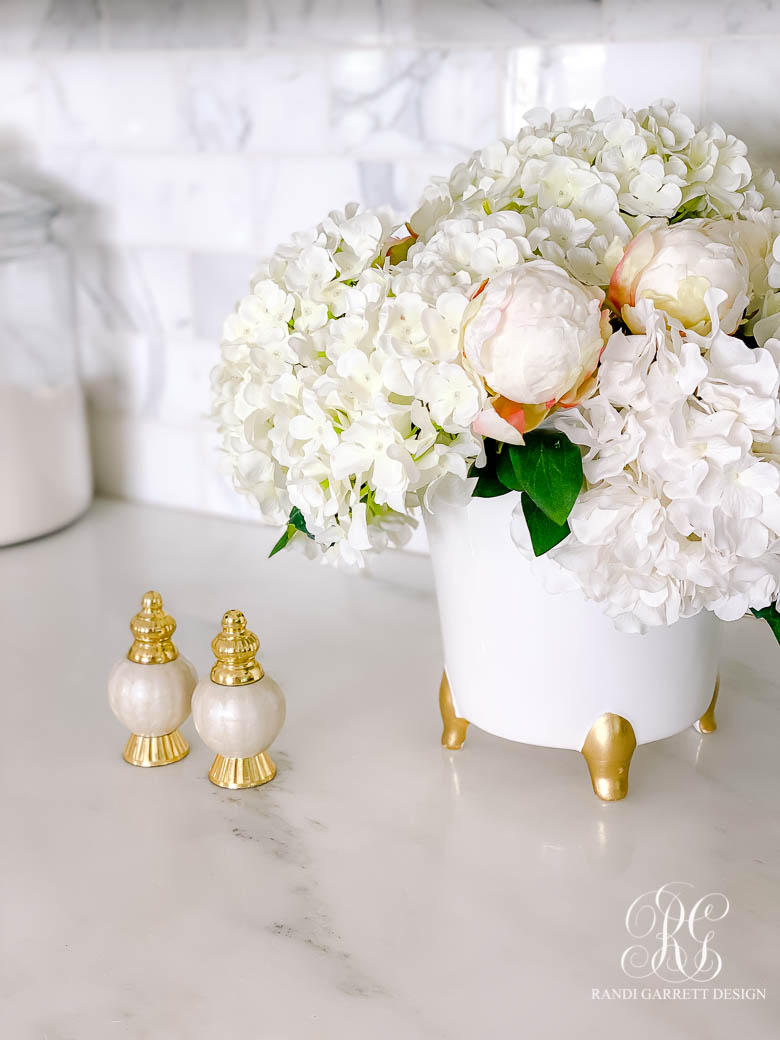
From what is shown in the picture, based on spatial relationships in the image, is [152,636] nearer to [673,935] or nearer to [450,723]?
[450,723]

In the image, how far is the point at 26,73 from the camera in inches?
53.1

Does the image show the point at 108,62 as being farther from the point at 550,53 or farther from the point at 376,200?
the point at 550,53

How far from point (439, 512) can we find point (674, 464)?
0.18m

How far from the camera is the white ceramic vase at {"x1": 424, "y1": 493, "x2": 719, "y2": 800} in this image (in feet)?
2.30

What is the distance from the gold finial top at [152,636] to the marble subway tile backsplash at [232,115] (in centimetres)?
50

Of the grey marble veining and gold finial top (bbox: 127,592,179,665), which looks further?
the grey marble veining

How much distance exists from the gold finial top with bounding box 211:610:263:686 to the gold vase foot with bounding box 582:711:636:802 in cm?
22

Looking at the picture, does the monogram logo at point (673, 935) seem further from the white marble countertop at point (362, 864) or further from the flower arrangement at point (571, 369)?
the flower arrangement at point (571, 369)

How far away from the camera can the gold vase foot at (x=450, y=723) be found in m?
0.82

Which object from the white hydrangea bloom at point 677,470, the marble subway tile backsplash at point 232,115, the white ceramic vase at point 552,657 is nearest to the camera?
the white hydrangea bloom at point 677,470

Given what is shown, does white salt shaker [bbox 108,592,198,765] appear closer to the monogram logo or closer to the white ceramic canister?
the monogram logo

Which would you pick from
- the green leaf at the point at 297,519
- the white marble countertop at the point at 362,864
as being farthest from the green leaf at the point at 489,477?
the white marble countertop at the point at 362,864

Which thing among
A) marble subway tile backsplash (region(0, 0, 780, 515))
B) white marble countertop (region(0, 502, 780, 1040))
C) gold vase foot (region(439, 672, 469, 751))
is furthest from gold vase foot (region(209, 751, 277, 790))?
marble subway tile backsplash (region(0, 0, 780, 515))

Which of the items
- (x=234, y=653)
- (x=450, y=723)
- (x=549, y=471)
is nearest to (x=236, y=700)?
(x=234, y=653)
